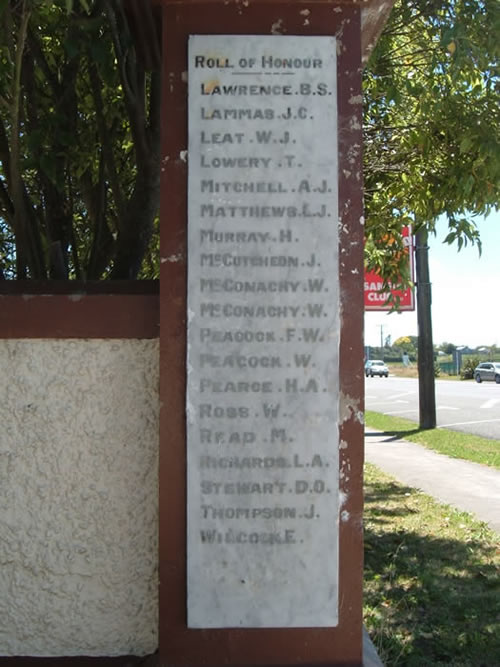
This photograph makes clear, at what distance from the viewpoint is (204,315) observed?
8.33 ft

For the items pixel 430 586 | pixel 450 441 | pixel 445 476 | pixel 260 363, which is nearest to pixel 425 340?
pixel 450 441

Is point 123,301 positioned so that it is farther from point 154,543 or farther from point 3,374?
point 154,543

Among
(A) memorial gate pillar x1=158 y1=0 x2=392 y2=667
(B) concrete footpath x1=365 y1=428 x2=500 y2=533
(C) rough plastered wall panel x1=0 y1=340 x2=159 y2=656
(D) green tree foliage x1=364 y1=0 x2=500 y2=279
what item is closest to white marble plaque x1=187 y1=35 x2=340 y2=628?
(A) memorial gate pillar x1=158 y1=0 x2=392 y2=667

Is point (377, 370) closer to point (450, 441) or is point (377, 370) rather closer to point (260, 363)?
point (450, 441)

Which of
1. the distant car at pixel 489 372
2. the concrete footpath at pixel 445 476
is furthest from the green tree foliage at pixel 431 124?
the distant car at pixel 489 372

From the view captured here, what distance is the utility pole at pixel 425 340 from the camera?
1451cm

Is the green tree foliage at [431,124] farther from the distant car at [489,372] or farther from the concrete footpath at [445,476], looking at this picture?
the distant car at [489,372]

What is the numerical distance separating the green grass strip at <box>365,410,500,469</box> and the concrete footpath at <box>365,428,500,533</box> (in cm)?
22

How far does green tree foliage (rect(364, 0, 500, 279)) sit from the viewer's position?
421cm

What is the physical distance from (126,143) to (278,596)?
11.2 ft

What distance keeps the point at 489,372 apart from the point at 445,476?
41.3 metres

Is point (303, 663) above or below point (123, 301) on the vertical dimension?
below

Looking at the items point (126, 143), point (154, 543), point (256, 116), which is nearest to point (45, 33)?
point (126, 143)

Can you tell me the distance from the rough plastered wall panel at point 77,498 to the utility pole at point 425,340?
12.5 metres
